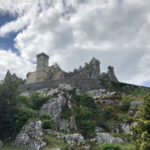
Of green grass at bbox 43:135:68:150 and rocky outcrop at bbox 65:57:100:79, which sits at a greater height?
rocky outcrop at bbox 65:57:100:79

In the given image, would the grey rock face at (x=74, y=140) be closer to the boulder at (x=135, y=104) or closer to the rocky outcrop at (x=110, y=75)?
the boulder at (x=135, y=104)

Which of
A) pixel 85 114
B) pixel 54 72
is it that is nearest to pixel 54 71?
pixel 54 72

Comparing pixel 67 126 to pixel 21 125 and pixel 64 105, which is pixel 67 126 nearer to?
pixel 64 105

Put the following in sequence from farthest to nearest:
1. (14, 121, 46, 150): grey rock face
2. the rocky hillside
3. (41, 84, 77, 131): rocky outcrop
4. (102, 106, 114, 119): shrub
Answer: (102, 106, 114, 119): shrub, (41, 84, 77, 131): rocky outcrop, the rocky hillside, (14, 121, 46, 150): grey rock face

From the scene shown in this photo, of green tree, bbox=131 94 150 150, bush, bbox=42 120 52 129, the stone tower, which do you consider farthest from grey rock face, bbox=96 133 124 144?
the stone tower

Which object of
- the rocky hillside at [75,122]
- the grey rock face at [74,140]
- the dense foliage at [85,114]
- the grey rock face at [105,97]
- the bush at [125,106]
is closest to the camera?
the rocky hillside at [75,122]

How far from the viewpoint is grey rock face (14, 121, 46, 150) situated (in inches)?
798

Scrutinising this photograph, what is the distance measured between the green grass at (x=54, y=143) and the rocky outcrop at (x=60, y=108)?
5.90 metres

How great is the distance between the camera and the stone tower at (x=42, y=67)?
70938 millimetres

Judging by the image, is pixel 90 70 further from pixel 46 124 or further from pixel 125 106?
pixel 46 124

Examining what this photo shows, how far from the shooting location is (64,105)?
3228cm

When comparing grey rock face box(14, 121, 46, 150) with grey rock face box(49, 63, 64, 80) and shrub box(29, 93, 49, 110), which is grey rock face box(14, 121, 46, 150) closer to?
shrub box(29, 93, 49, 110)

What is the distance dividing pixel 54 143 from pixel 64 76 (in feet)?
148

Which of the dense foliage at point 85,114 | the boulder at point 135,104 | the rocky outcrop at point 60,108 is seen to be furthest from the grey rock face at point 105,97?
the rocky outcrop at point 60,108
